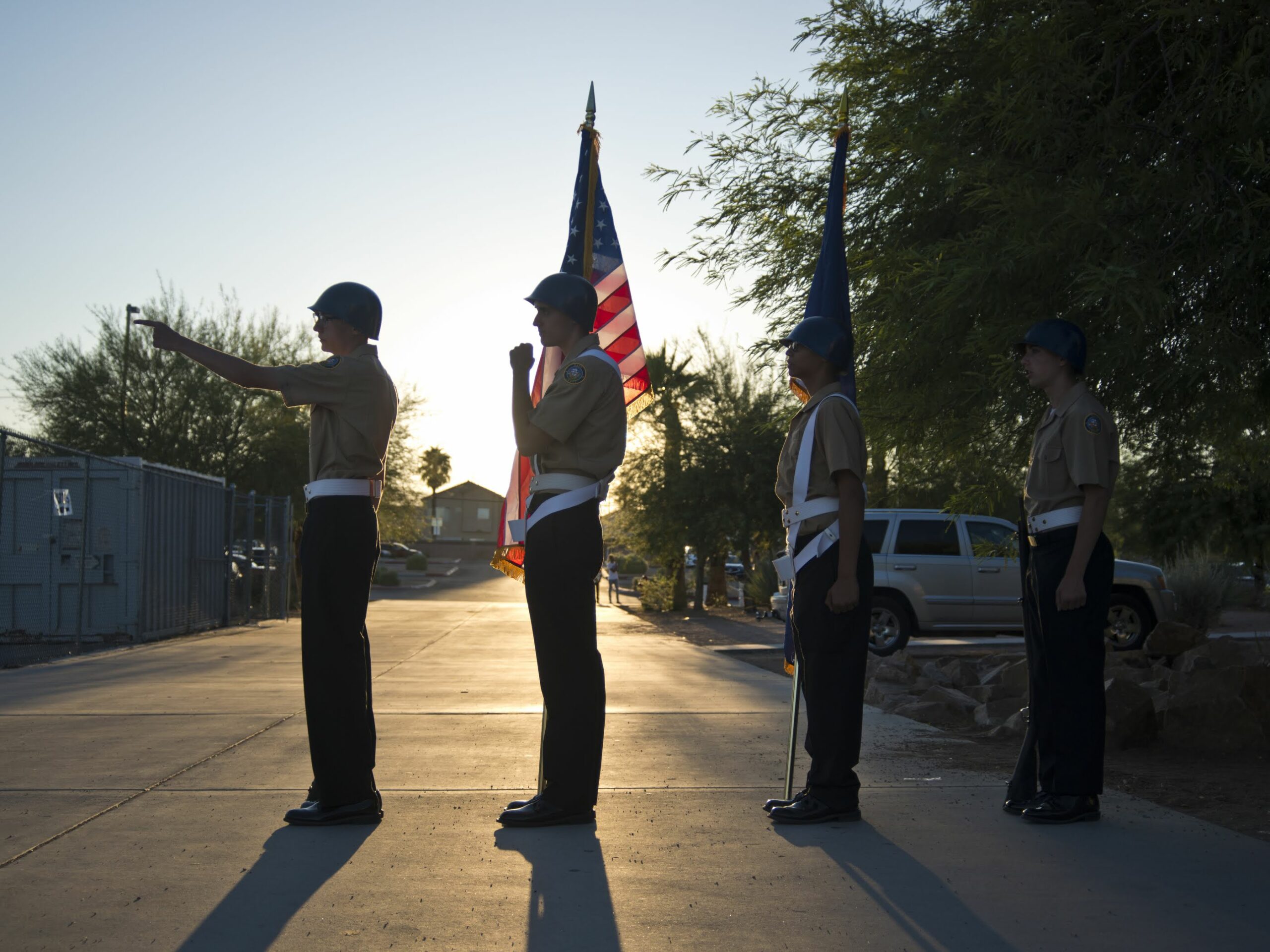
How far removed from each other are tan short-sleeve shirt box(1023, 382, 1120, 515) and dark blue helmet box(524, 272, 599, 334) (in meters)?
1.87

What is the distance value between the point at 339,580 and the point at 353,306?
107 centimetres

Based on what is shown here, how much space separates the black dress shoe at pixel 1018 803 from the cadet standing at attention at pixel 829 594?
626mm

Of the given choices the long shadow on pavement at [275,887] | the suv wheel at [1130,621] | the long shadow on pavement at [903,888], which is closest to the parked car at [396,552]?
the suv wheel at [1130,621]

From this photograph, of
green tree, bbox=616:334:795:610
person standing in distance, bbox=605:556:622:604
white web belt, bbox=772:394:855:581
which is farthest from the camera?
person standing in distance, bbox=605:556:622:604

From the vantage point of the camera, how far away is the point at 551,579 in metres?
4.41

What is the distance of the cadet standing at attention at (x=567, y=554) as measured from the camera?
441 centimetres

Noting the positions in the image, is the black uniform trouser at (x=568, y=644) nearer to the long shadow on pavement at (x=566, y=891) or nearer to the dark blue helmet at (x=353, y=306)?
the long shadow on pavement at (x=566, y=891)

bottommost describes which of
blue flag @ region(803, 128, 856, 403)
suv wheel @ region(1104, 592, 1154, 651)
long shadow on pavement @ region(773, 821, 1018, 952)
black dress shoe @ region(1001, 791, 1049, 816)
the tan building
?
long shadow on pavement @ region(773, 821, 1018, 952)

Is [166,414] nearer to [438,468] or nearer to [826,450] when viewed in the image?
[826,450]

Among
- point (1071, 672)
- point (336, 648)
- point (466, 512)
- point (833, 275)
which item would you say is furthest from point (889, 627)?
point (466, 512)

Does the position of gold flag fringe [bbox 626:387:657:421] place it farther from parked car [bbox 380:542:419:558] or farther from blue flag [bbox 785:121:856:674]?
parked car [bbox 380:542:419:558]

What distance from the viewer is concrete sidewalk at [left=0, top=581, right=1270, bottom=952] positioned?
319cm

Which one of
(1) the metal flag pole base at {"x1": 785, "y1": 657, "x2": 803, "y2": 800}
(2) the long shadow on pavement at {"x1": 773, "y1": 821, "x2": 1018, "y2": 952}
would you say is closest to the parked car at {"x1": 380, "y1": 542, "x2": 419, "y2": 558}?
(1) the metal flag pole base at {"x1": 785, "y1": 657, "x2": 803, "y2": 800}

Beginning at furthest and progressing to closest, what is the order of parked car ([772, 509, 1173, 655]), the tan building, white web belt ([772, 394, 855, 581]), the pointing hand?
the tan building < parked car ([772, 509, 1173, 655]) < white web belt ([772, 394, 855, 581]) < the pointing hand
